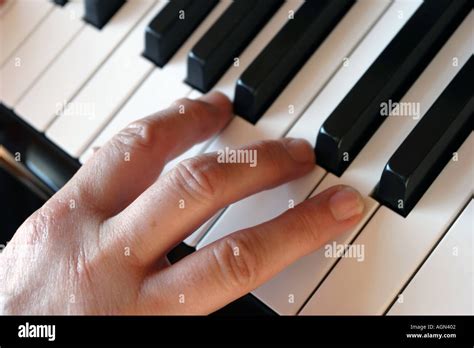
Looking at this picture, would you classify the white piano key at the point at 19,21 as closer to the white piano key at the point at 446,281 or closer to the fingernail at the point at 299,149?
the fingernail at the point at 299,149

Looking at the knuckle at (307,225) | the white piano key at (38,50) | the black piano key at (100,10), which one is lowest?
the white piano key at (38,50)

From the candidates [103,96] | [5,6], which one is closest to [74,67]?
[103,96]

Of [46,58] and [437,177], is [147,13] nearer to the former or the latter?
[46,58]

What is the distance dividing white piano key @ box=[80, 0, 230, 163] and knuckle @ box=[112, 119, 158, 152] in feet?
0.34

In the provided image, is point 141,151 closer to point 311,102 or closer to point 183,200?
point 183,200

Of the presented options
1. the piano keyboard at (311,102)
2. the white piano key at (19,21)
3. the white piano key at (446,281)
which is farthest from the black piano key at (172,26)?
the white piano key at (446,281)

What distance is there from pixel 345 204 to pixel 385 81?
6.9 inches

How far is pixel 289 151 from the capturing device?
3.13ft

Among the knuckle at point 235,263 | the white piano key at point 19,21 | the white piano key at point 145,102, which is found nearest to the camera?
the knuckle at point 235,263

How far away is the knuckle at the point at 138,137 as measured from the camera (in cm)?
97

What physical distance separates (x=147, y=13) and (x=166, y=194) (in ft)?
1.29

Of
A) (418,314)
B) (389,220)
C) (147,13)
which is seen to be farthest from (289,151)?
(147,13)

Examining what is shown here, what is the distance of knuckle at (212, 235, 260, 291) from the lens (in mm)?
856

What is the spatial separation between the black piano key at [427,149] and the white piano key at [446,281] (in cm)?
6
